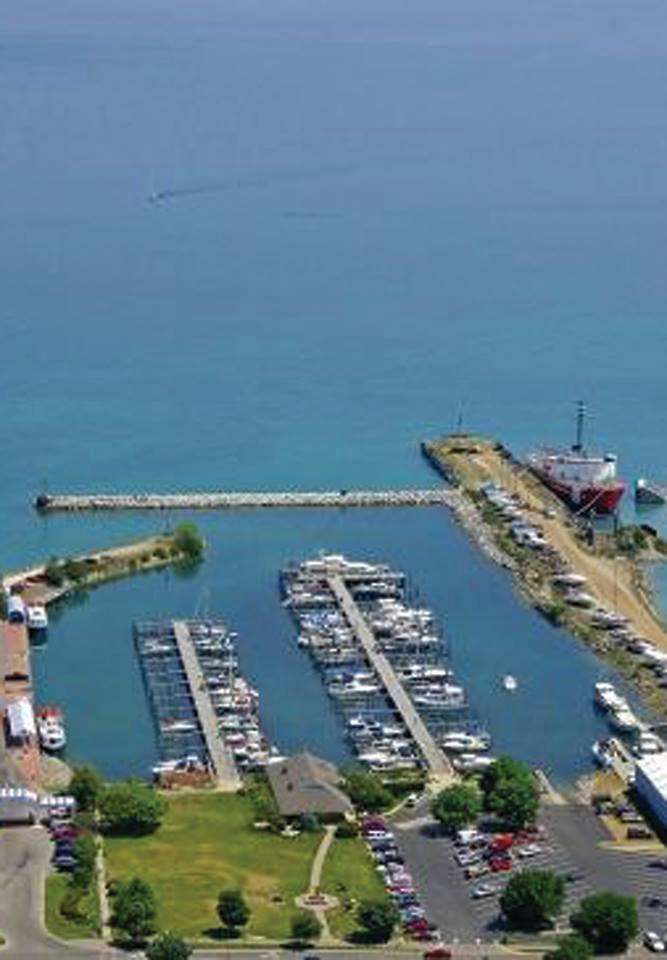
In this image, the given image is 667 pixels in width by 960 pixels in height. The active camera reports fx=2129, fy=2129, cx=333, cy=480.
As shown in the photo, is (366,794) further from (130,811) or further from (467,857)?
(130,811)

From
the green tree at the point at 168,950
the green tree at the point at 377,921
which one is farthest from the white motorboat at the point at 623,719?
the green tree at the point at 168,950

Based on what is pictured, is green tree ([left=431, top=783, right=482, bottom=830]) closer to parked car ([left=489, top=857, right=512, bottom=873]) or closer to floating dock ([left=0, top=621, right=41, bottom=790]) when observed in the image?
parked car ([left=489, top=857, right=512, bottom=873])

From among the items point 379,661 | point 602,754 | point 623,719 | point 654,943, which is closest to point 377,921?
point 654,943

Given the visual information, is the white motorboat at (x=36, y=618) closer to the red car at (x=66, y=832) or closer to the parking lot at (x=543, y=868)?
the red car at (x=66, y=832)

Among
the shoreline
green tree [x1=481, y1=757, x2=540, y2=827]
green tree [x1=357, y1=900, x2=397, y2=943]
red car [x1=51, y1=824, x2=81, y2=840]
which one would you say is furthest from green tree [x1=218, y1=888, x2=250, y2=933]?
the shoreline

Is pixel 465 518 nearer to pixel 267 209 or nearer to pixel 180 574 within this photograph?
pixel 180 574

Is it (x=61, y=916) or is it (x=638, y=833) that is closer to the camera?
(x=61, y=916)
